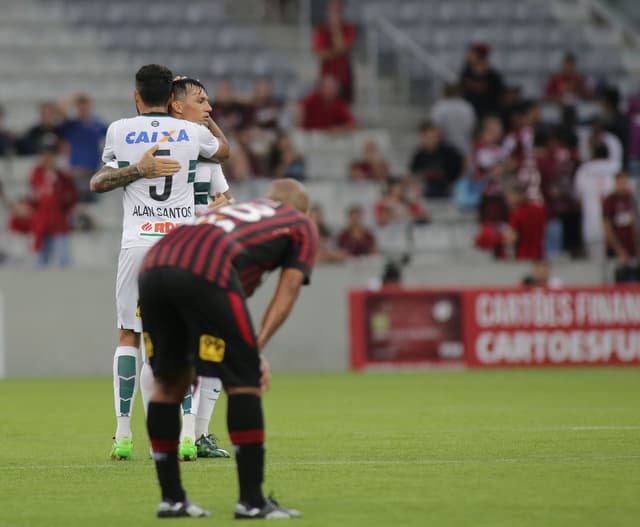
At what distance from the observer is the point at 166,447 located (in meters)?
6.45

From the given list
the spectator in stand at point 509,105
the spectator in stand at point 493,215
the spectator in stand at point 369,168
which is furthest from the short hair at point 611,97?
the spectator in stand at point 369,168

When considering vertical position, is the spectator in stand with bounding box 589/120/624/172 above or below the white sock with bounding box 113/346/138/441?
above

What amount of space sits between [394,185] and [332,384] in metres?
4.11

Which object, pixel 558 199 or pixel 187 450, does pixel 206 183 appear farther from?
pixel 558 199

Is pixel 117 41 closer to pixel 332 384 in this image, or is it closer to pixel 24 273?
pixel 24 273

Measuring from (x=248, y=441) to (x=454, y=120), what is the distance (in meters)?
16.3

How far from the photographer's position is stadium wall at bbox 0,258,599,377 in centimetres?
1891

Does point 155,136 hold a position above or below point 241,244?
above

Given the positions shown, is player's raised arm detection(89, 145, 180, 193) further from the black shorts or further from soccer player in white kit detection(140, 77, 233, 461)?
the black shorts

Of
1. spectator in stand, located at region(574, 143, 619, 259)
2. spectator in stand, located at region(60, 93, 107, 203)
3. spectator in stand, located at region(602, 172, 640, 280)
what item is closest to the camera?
spectator in stand, located at region(602, 172, 640, 280)

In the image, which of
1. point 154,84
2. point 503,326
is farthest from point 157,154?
point 503,326

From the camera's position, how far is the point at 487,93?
2255 centimetres

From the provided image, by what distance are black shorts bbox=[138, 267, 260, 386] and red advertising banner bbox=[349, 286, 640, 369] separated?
12.7 meters

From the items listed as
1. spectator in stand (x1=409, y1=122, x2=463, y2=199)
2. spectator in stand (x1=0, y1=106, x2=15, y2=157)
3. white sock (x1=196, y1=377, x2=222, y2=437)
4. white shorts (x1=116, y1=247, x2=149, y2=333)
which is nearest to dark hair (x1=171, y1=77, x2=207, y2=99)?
white shorts (x1=116, y1=247, x2=149, y2=333)
